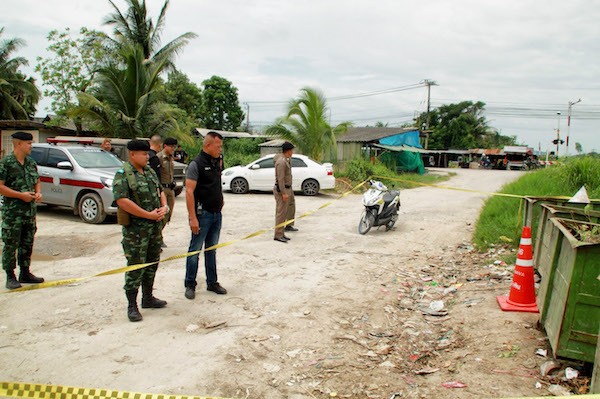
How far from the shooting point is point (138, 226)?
171 inches

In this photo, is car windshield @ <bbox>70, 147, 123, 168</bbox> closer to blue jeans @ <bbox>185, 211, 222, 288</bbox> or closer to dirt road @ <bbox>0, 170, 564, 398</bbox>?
dirt road @ <bbox>0, 170, 564, 398</bbox>

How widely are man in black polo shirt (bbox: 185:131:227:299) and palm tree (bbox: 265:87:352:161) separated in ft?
49.5

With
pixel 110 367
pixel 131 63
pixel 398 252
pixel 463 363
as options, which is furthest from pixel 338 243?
pixel 131 63

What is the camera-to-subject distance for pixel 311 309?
15.8 ft

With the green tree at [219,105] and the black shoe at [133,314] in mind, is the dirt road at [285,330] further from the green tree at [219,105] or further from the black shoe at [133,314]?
the green tree at [219,105]

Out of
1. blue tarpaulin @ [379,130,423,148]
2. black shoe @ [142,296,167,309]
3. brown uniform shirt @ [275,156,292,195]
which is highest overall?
blue tarpaulin @ [379,130,423,148]

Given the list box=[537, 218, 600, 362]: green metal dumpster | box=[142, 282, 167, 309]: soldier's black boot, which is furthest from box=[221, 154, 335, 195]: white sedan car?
box=[537, 218, 600, 362]: green metal dumpster

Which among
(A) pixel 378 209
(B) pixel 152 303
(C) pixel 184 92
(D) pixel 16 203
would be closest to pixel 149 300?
(B) pixel 152 303

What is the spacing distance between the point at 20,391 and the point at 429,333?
342 cm

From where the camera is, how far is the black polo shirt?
4.91 m

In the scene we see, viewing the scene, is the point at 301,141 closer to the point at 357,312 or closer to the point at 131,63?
the point at 131,63

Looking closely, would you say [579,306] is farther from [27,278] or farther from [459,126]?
[459,126]

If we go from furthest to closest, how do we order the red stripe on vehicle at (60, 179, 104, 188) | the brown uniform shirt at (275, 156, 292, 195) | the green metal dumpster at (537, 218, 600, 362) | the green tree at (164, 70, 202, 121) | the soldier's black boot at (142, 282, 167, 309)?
the green tree at (164, 70, 202, 121) → the red stripe on vehicle at (60, 179, 104, 188) → the brown uniform shirt at (275, 156, 292, 195) → the soldier's black boot at (142, 282, 167, 309) → the green metal dumpster at (537, 218, 600, 362)

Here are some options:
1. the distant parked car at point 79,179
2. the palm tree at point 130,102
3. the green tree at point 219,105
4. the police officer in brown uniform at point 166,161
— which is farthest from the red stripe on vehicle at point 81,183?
the green tree at point 219,105
